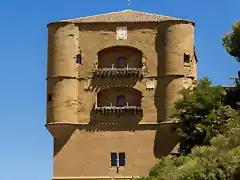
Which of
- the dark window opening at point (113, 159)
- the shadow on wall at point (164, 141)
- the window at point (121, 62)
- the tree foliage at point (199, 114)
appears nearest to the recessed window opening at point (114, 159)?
the dark window opening at point (113, 159)

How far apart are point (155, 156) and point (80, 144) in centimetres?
470

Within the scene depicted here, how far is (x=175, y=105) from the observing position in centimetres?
6212

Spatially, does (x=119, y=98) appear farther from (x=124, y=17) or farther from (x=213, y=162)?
(x=213, y=162)

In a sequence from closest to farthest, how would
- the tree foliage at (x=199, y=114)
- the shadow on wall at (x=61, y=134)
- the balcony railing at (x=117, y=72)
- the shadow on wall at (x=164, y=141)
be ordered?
the tree foliage at (x=199, y=114), the shadow on wall at (x=164, y=141), the shadow on wall at (x=61, y=134), the balcony railing at (x=117, y=72)

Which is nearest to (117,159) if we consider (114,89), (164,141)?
(164,141)

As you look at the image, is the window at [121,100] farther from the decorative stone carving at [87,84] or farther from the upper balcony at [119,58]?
the decorative stone carving at [87,84]

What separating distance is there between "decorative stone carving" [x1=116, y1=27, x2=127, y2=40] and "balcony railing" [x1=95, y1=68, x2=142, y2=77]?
6.70 ft

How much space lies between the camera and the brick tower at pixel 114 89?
6378 cm

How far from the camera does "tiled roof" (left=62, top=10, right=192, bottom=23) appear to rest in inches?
2584

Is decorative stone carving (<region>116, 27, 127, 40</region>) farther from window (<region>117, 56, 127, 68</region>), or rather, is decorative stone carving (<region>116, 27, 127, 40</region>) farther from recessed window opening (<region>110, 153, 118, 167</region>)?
recessed window opening (<region>110, 153, 118, 167</region>)

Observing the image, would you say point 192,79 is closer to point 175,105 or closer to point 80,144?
point 175,105

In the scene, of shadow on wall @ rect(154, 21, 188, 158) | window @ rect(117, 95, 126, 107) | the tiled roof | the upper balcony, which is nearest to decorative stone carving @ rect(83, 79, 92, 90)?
the upper balcony

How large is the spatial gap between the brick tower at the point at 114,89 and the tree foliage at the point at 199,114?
2668 mm

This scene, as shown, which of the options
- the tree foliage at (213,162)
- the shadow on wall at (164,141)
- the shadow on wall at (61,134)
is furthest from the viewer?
the shadow on wall at (61,134)
